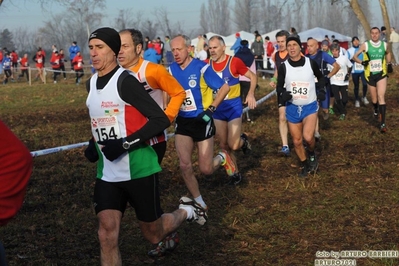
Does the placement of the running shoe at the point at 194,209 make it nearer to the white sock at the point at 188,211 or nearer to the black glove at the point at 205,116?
the white sock at the point at 188,211

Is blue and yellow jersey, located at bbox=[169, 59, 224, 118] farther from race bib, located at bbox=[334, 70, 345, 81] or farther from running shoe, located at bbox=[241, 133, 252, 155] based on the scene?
race bib, located at bbox=[334, 70, 345, 81]

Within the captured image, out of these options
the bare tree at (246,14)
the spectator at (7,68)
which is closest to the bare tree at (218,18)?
the bare tree at (246,14)

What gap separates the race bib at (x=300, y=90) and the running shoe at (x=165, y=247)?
388cm

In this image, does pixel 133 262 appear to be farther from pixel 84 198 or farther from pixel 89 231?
pixel 84 198

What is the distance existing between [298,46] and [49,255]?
4.93 meters

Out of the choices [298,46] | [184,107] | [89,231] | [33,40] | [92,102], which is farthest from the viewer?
[33,40]

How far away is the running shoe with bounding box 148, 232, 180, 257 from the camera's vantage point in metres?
6.12

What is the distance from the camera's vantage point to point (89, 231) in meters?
6.98

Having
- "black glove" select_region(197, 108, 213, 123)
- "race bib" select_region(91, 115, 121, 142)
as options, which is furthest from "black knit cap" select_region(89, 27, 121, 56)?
"black glove" select_region(197, 108, 213, 123)

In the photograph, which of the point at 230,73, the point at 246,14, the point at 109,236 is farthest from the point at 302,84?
the point at 246,14

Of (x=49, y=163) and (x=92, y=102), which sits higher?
(x=92, y=102)

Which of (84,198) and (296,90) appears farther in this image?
(296,90)

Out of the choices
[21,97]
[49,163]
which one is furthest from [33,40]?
[49,163]

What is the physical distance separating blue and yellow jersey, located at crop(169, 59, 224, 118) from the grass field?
128cm
